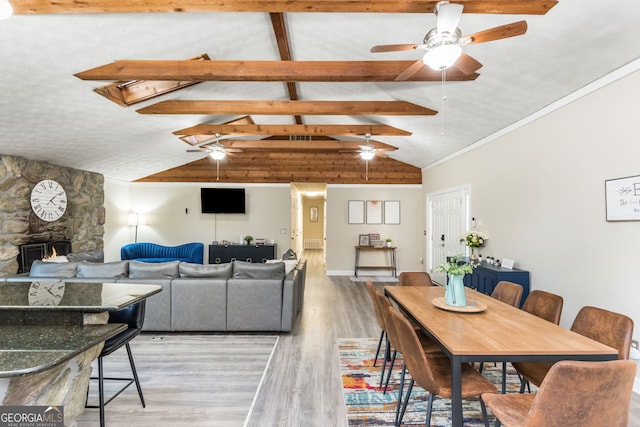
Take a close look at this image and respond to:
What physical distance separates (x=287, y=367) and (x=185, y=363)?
1.01 meters

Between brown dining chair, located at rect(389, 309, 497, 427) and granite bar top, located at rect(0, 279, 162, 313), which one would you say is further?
brown dining chair, located at rect(389, 309, 497, 427)

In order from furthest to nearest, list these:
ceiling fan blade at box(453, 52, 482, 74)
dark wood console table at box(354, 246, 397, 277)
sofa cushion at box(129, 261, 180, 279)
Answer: dark wood console table at box(354, 246, 397, 277), sofa cushion at box(129, 261, 180, 279), ceiling fan blade at box(453, 52, 482, 74)

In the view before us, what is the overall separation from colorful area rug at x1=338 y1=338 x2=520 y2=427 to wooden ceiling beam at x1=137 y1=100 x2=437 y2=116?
3.28 m

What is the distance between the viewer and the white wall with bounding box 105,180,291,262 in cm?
877

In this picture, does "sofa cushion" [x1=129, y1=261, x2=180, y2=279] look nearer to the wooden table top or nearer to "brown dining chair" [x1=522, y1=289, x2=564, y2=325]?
the wooden table top

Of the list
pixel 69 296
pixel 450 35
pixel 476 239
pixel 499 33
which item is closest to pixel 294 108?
pixel 450 35

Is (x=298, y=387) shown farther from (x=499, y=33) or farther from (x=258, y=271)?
(x=499, y=33)

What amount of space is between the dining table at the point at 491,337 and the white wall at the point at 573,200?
1.19 m

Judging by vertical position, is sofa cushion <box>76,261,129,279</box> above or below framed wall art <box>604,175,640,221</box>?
below

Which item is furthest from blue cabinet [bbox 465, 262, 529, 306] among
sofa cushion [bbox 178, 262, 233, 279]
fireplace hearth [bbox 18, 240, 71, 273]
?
fireplace hearth [bbox 18, 240, 71, 273]

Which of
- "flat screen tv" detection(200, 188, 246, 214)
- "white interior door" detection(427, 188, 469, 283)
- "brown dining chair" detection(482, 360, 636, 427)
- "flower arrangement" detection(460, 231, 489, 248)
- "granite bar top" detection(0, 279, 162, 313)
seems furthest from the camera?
"flat screen tv" detection(200, 188, 246, 214)

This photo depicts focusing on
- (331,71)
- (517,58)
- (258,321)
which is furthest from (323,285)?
(517,58)

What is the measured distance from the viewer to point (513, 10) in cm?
231

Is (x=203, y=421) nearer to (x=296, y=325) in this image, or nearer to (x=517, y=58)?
(x=296, y=325)
